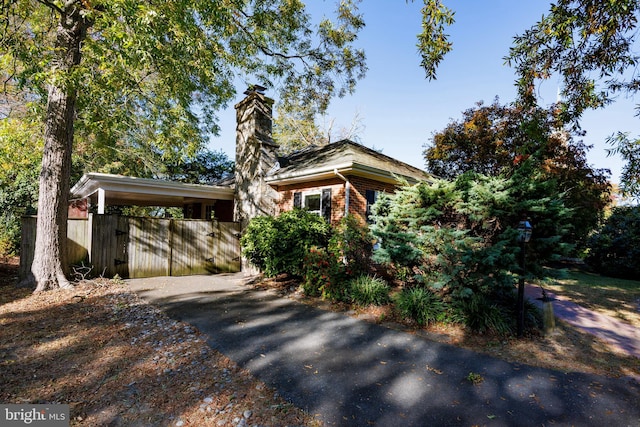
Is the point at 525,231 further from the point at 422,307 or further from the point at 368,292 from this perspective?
the point at 368,292

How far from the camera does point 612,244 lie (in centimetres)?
1240

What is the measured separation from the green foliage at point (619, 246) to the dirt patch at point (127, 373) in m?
15.8

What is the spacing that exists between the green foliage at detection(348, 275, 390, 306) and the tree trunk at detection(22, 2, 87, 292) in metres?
6.94

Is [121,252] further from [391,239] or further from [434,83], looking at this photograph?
[434,83]

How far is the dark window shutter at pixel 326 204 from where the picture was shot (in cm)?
888

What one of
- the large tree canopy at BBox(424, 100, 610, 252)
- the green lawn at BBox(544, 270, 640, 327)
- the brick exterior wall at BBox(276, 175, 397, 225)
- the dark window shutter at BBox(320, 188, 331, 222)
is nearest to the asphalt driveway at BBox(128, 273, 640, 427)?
the green lawn at BBox(544, 270, 640, 327)

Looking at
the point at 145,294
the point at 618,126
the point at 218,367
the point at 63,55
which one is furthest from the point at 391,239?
the point at 63,55

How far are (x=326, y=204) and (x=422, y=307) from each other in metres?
4.57

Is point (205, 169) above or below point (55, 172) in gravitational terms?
above

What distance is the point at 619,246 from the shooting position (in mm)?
Answer: 12242

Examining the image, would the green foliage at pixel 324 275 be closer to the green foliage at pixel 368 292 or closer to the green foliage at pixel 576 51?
the green foliage at pixel 368 292

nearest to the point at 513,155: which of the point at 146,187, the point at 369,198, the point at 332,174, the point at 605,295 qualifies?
the point at 605,295

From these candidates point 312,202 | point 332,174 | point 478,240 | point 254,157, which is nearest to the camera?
point 478,240

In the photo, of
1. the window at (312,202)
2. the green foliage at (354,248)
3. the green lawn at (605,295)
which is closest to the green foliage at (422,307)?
the green foliage at (354,248)
